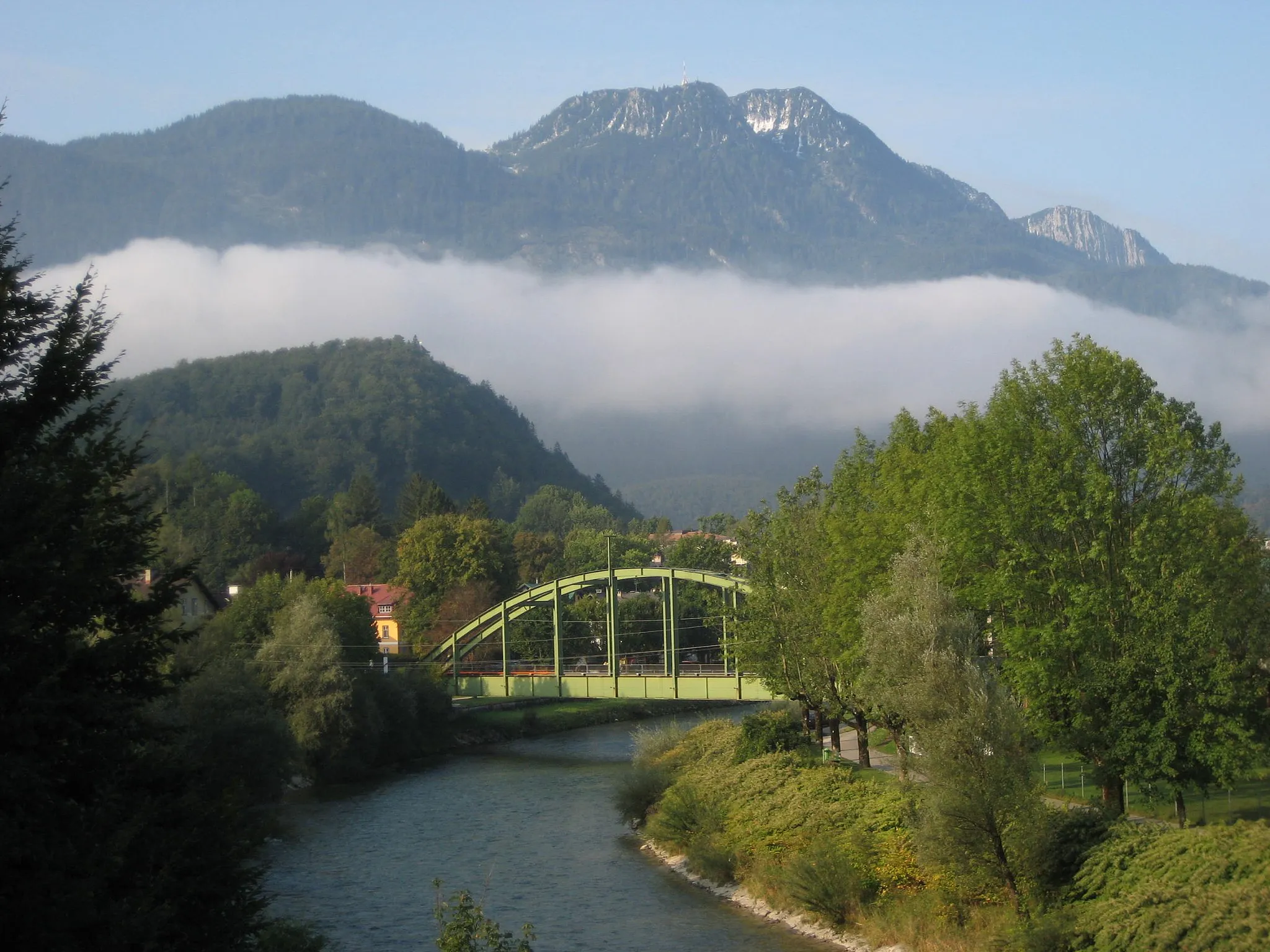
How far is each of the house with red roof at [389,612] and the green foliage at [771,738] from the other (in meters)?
40.3

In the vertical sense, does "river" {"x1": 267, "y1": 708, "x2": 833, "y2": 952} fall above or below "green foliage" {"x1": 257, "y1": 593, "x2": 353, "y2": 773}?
below

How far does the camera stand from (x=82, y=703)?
12.7 meters

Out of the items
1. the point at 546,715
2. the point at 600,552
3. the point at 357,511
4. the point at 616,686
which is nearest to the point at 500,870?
the point at 616,686

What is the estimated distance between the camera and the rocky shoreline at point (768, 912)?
24844 millimetres

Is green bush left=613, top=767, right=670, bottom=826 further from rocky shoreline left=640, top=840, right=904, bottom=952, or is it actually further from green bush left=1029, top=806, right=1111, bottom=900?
green bush left=1029, top=806, right=1111, bottom=900

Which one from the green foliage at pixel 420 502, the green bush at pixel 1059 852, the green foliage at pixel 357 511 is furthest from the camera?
the green foliage at pixel 357 511

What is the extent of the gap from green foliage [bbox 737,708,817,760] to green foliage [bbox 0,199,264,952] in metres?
23.7

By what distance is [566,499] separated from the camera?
179500 mm

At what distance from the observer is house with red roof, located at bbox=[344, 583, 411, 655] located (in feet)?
266

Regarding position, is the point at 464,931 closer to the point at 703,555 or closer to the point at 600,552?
the point at 703,555

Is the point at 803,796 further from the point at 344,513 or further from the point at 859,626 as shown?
the point at 344,513

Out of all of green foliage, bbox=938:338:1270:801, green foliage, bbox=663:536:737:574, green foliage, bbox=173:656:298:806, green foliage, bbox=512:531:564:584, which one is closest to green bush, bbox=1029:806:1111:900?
green foliage, bbox=938:338:1270:801

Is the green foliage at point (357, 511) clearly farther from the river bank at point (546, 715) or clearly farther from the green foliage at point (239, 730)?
the green foliage at point (239, 730)

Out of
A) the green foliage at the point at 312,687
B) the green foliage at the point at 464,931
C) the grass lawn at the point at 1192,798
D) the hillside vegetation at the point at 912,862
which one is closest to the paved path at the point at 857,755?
the hillside vegetation at the point at 912,862
